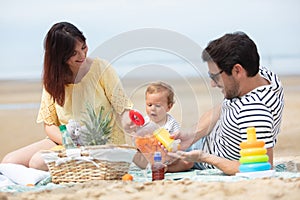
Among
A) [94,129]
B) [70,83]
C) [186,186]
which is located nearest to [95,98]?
[70,83]

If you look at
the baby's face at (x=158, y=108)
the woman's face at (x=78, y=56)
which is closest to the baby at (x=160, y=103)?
the baby's face at (x=158, y=108)

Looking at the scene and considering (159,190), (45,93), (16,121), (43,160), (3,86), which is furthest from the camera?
(3,86)

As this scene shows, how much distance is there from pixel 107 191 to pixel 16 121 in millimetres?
7300

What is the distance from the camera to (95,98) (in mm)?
3570

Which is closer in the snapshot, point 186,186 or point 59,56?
point 186,186


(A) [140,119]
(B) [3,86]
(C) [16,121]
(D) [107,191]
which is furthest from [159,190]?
(B) [3,86]

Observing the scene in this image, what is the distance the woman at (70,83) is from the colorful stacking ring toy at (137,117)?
0.19 m

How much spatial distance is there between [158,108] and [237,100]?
0.37 meters

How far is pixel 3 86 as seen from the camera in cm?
1543

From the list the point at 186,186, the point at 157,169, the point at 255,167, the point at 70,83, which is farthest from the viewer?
the point at 70,83

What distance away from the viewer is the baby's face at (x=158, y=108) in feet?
10.5

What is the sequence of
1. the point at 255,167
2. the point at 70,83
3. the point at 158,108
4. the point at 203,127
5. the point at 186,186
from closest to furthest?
the point at 186,186, the point at 255,167, the point at 158,108, the point at 203,127, the point at 70,83

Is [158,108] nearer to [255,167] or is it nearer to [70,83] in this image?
[255,167]

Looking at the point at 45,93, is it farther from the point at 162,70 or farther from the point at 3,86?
the point at 3,86
